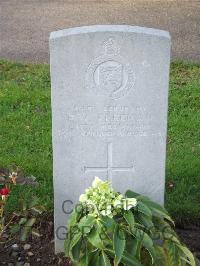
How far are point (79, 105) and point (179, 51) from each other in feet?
16.8

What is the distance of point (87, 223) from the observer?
10.9 feet

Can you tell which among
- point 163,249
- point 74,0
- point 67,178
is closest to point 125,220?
point 163,249

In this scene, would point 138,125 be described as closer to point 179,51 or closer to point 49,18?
point 179,51

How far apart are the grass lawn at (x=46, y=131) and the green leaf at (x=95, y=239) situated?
123 centimetres

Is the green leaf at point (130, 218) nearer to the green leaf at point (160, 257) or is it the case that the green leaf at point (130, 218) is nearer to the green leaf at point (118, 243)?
the green leaf at point (118, 243)

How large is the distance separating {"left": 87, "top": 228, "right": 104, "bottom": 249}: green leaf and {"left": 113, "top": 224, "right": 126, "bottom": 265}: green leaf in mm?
84

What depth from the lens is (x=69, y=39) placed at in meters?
3.49

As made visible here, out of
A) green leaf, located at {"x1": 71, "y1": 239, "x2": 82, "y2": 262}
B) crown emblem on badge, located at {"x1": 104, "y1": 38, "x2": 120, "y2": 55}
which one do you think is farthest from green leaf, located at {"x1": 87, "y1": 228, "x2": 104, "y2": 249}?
crown emblem on badge, located at {"x1": 104, "y1": 38, "x2": 120, "y2": 55}

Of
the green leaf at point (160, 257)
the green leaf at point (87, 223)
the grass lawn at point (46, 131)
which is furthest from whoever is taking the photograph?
the grass lawn at point (46, 131)

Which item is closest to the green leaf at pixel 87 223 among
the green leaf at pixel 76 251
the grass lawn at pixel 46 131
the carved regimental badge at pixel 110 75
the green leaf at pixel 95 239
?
the green leaf at pixel 95 239

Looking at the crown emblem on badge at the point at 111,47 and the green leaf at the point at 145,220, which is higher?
the crown emblem on badge at the point at 111,47

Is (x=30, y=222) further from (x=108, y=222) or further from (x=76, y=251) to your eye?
(x=108, y=222)

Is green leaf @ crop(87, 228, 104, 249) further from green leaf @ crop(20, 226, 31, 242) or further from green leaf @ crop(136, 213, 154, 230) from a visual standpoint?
green leaf @ crop(20, 226, 31, 242)

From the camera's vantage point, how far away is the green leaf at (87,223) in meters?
3.31
